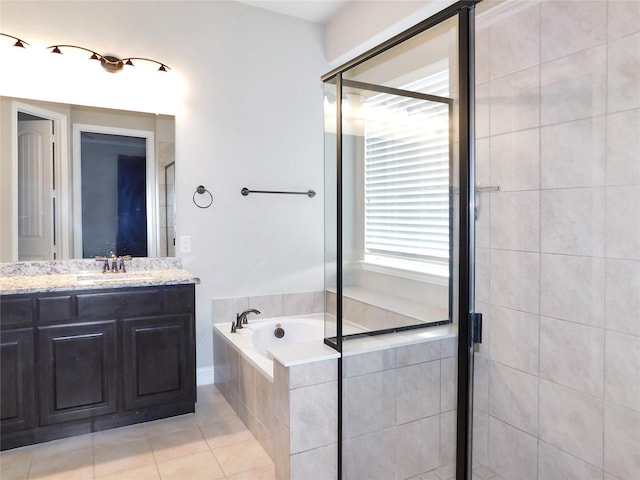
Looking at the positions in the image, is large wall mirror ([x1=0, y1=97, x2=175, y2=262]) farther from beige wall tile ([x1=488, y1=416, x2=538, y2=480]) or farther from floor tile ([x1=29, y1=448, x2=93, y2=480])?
beige wall tile ([x1=488, y1=416, x2=538, y2=480])

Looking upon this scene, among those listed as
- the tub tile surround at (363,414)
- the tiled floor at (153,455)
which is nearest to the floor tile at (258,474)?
the tiled floor at (153,455)

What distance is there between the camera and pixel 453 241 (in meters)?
1.65

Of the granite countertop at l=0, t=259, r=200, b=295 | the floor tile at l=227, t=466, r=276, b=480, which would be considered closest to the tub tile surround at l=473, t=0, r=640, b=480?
the floor tile at l=227, t=466, r=276, b=480

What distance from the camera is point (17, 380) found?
2.26 metres

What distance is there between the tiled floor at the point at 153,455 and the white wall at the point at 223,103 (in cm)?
83

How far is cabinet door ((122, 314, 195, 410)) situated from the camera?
2520 millimetres

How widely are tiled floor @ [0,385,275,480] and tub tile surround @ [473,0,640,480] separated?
125 cm

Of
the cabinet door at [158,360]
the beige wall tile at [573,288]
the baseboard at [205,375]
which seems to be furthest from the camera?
the baseboard at [205,375]

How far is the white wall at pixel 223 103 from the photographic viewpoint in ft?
9.36

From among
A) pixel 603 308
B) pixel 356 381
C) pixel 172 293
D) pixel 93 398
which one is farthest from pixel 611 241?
pixel 93 398

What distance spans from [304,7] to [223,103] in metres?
1.00

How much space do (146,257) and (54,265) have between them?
56 cm

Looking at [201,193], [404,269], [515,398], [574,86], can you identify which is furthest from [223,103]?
[515,398]

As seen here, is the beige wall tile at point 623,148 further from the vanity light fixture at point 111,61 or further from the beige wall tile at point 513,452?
the vanity light fixture at point 111,61
